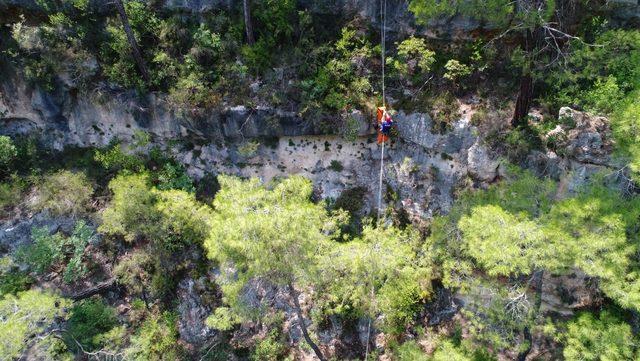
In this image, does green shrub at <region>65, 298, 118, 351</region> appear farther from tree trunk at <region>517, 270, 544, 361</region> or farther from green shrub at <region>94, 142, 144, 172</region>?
tree trunk at <region>517, 270, 544, 361</region>

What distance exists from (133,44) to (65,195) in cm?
815

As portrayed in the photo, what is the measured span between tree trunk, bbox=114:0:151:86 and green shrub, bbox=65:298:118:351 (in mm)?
10728

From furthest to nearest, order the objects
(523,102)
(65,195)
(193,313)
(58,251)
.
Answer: (65,195), (58,251), (193,313), (523,102)

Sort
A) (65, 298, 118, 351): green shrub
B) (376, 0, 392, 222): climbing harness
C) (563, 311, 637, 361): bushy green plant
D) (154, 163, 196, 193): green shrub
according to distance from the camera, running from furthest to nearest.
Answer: (154, 163, 196, 193): green shrub, (65, 298, 118, 351): green shrub, (376, 0, 392, 222): climbing harness, (563, 311, 637, 361): bushy green plant

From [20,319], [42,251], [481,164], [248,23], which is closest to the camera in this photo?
[20,319]

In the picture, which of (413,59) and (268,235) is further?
(413,59)

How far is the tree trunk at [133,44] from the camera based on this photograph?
1713cm

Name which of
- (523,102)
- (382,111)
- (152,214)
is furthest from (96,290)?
(523,102)

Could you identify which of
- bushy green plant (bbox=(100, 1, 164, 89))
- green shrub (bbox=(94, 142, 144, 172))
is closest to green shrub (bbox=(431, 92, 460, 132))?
bushy green plant (bbox=(100, 1, 164, 89))

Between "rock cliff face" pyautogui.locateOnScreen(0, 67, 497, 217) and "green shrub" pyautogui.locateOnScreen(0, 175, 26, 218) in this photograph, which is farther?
"green shrub" pyautogui.locateOnScreen(0, 175, 26, 218)

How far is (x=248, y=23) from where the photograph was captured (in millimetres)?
18156

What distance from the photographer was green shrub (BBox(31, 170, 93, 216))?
19547 mm

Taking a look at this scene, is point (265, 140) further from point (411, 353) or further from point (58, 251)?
point (411, 353)

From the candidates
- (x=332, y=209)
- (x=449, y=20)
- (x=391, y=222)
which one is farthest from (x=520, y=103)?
(x=332, y=209)
